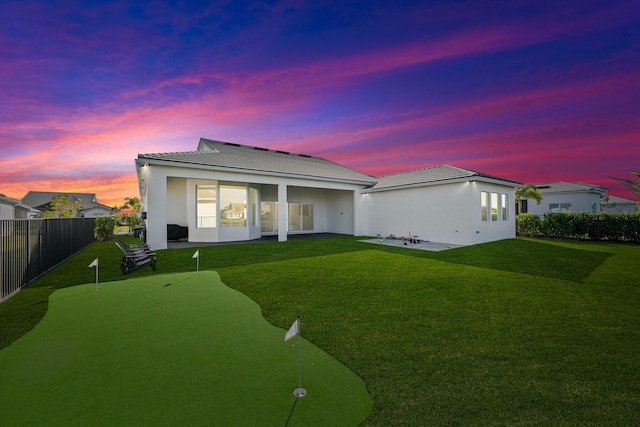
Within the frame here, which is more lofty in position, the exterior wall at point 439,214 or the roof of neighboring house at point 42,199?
the roof of neighboring house at point 42,199

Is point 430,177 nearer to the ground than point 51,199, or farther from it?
nearer to the ground

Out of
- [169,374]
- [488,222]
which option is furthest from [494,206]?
[169,374]

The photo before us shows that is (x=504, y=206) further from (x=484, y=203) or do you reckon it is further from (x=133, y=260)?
(x=133, y=260)

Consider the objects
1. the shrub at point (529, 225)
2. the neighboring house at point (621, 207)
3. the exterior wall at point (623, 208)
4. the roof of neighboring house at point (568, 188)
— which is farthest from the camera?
the exterior wall at point (623, 208)

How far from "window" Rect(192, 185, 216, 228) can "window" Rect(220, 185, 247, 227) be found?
0.41 m

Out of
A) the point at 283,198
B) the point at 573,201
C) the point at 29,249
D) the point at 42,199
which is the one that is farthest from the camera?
the point at 42,199

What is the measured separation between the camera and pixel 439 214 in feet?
49.5

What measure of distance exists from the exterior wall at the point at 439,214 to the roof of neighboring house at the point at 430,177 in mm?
415

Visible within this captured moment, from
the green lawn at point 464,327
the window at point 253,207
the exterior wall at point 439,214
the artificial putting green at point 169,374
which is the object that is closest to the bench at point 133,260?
the green lawn at point 464,327

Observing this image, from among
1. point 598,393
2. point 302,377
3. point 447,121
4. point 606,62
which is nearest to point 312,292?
point 302,377

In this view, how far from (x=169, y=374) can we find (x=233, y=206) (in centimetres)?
1356

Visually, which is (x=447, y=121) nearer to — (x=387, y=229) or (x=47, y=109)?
(x=387, y=229)

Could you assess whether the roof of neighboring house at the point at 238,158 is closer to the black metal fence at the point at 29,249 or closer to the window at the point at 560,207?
the black metal fence at the point at 29,249

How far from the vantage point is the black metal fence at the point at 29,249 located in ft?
19.2
